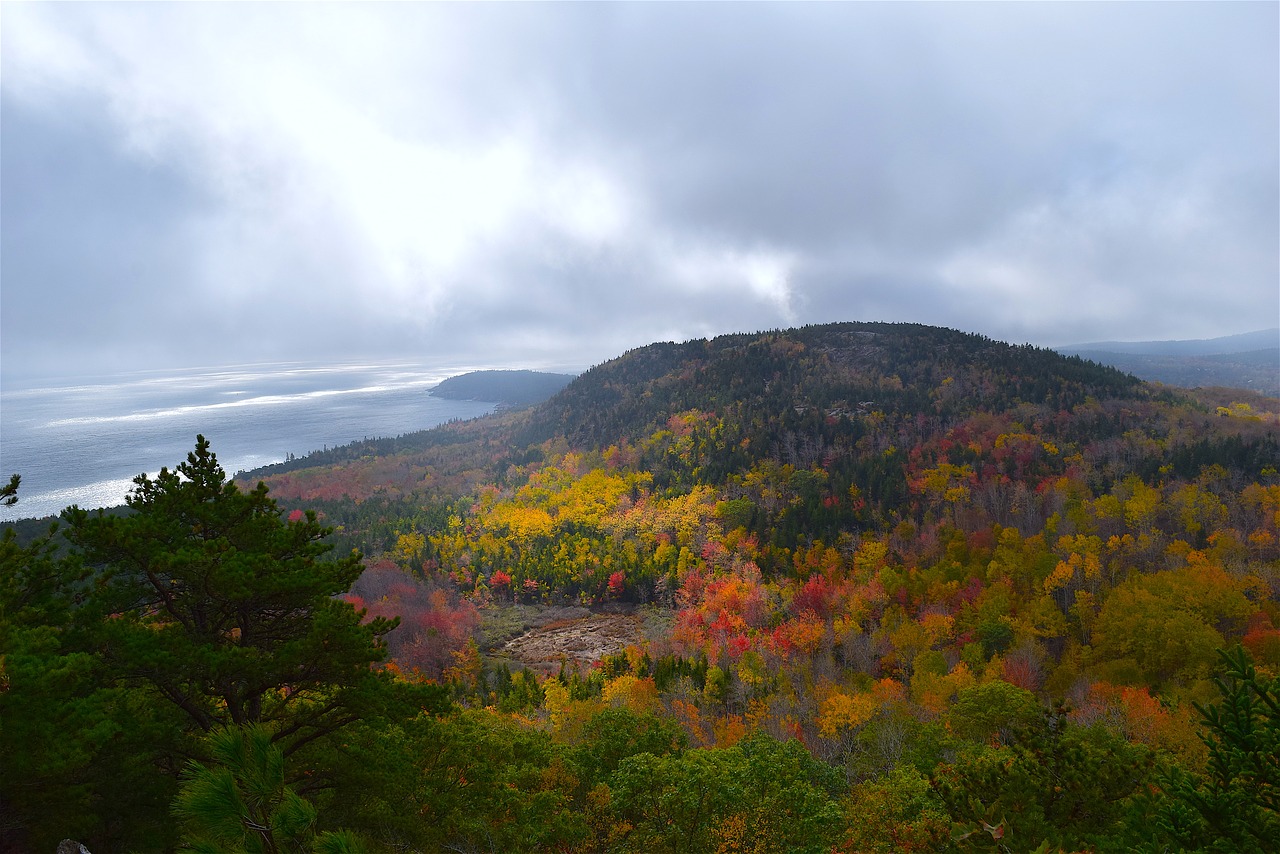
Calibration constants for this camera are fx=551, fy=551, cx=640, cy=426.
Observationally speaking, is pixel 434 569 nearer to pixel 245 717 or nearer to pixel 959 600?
pixel 959 600

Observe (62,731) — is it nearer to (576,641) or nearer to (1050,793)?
(1050,793)

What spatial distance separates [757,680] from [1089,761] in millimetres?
50570

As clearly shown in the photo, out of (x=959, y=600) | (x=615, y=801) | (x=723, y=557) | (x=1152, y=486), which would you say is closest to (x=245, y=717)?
(x=615, y=801)

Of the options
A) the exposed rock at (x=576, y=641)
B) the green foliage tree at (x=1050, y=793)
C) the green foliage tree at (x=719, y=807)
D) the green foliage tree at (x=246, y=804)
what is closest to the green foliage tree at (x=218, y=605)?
the green foliage tree at (x=246, y=804)

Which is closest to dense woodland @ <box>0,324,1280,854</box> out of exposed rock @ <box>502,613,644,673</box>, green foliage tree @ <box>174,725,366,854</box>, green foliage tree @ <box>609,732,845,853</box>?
green foliage tree @ <box>174,725,366,854</box>

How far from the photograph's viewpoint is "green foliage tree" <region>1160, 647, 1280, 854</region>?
698cm

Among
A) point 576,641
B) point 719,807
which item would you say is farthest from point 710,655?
point 719,807

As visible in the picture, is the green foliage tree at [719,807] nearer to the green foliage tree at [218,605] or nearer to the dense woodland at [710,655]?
the dense woodland at [710,655]

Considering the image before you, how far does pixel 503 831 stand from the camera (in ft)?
56.2

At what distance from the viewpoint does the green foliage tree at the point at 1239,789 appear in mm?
6984

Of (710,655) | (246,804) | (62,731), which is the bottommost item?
(710,655)

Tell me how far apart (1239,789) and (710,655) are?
67.8 meters

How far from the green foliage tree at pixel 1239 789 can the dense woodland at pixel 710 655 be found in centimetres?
6

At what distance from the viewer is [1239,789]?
7859mm
